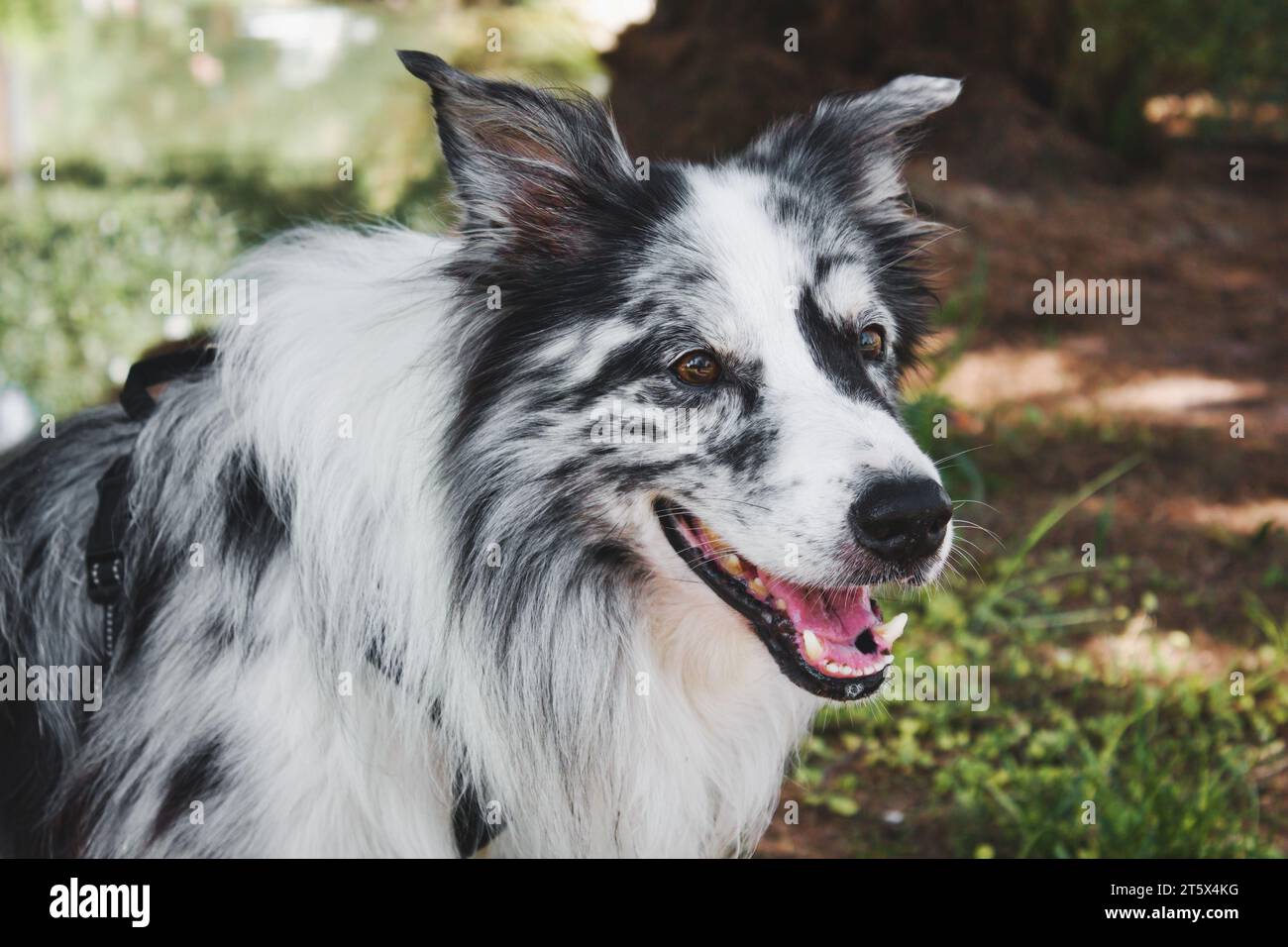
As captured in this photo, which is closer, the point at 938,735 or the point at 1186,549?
the point at 938,735

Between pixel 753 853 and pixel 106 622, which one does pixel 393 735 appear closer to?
pixel 106 622

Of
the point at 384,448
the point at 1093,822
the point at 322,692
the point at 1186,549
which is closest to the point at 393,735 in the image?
the point at 322,692

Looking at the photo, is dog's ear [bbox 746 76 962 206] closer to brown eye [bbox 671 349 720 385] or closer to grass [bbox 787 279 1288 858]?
brown eye [bbox 671 349 720 385]

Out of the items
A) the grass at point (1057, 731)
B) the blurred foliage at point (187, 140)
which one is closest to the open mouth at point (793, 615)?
the grass at point (1057, 731)

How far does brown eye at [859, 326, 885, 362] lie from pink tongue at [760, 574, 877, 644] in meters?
0.53

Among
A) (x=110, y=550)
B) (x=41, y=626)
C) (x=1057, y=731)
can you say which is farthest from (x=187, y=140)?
(x=1057, y=731)

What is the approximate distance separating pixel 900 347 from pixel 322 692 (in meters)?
1.50

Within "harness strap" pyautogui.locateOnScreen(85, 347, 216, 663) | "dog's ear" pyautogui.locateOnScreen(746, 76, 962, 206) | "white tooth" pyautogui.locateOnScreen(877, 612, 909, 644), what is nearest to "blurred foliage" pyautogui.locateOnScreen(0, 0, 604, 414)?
"dog's ear" pyautogui.locateOnScreen(746, 76, 962, 206)

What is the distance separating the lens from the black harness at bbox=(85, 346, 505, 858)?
2439mm

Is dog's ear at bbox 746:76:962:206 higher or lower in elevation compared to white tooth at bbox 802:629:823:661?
higher

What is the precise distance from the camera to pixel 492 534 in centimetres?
242

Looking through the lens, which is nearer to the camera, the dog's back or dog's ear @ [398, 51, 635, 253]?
dog's ear @ [398, 51, 635, 253]

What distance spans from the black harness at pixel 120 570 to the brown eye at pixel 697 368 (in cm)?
83
